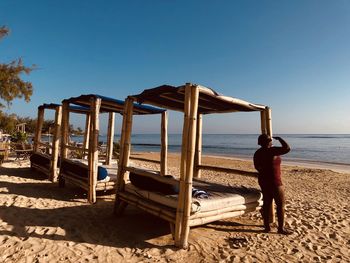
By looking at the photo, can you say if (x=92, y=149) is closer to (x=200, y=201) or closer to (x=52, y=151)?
(x=52, y=151)

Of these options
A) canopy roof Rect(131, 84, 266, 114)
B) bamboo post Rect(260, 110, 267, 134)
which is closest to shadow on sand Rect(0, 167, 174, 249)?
canopy roof Rect(131, 84, 266, 114)

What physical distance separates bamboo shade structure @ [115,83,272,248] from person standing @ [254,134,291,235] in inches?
22.3

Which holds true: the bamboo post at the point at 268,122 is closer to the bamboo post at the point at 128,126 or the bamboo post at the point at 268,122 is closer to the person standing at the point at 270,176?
the person standing at the point at 270,176

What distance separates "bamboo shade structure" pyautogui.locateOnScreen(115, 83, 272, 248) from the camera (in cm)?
473

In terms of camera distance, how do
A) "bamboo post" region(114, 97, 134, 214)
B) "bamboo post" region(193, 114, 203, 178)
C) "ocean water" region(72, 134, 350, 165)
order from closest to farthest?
"bamboo post" region(114, 97, 134, 214)
"bamboo post" region(193, 114, 203, 178)
"ocean water" region(72, 134, 350, 165)

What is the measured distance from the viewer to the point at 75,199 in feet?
25.5

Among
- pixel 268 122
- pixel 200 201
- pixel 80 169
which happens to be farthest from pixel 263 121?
pixel 80 169

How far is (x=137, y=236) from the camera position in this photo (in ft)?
17.1

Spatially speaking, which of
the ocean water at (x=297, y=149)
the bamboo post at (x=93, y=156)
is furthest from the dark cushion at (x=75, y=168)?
the ocean water at (x=297, y=149)

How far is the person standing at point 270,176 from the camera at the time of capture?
5.56 metres

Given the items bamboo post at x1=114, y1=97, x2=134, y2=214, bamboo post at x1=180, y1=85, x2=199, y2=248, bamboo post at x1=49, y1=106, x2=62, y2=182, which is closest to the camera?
bamboo post at x1=180, y1=85, x2=199, y2=248

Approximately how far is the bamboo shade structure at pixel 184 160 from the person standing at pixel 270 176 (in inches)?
22.3

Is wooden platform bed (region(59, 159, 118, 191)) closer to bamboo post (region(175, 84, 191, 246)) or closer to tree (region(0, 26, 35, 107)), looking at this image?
bamboo post (region(175, 84, 191, 246))

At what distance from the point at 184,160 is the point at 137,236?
6.08 ft
